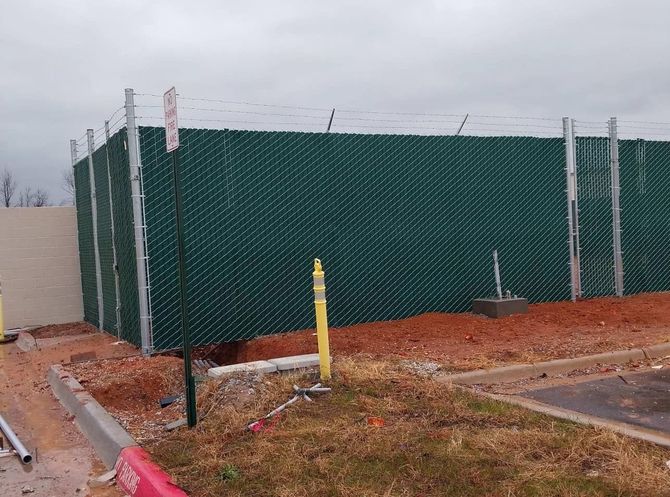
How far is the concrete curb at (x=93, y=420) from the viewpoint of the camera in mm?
5152

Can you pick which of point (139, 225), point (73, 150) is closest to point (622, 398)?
point (139, 225)

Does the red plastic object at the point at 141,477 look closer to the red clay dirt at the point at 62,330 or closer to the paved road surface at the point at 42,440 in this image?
the paved road surface at the point at 42,440

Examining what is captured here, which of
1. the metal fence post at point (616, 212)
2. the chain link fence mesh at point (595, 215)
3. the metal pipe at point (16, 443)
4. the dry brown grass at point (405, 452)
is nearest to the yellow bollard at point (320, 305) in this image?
the dry brown grass at point (405, 452)

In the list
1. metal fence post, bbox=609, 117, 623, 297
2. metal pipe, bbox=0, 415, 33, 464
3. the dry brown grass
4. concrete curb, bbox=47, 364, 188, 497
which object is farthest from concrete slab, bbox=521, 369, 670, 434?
metal fence post, bbox=609, 117, 623, 297

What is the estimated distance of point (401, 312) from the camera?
10.3 meters

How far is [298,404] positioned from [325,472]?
4.84ft

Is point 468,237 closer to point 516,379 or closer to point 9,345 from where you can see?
point 516,379

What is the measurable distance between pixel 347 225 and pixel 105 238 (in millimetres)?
3965

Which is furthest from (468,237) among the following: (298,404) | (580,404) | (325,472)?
(325,472)

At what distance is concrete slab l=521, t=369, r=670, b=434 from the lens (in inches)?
214

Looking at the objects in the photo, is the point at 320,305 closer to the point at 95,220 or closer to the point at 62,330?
the point at 95,220

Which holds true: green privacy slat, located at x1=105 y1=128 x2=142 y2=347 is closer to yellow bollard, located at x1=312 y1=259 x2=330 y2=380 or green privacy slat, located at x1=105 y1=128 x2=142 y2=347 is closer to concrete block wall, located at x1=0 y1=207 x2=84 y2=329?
concrete block wall, located at x1=0 y1=207 x2=84 y2=329

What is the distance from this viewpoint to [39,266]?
1267 cm

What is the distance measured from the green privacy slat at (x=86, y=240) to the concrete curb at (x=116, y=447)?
4893mm
